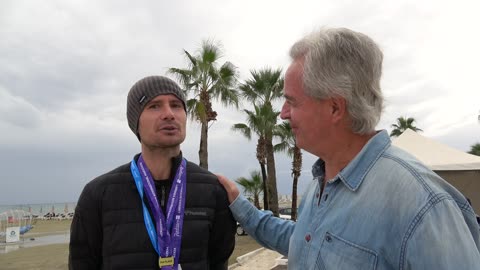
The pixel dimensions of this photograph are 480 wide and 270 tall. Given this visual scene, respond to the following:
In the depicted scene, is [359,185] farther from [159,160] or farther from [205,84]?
[205,84]

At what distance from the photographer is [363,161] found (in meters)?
1.40

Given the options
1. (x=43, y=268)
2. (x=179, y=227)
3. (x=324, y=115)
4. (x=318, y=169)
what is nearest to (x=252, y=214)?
(x=179, y=227)

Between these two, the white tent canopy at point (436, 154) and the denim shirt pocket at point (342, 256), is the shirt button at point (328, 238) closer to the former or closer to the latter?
the denim shirt pocket at point (342, 256)

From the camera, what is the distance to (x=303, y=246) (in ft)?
5.18

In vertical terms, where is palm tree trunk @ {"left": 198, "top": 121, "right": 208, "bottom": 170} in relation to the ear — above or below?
above

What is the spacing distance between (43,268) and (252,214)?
41.8 ft

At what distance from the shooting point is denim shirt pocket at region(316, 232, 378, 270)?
1.26 meters

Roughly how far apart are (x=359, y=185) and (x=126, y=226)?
1.24m

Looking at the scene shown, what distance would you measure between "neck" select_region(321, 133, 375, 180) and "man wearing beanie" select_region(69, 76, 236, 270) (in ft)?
2.96

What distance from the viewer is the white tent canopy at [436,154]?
848 cm

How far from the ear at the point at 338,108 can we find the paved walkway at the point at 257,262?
8818 millimetres

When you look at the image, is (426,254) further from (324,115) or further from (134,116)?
(134,116)

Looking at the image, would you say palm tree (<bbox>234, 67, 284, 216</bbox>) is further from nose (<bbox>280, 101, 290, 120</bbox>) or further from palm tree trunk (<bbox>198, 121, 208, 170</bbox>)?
nose (<bbox>280, 101, 290, 120</bbox>)

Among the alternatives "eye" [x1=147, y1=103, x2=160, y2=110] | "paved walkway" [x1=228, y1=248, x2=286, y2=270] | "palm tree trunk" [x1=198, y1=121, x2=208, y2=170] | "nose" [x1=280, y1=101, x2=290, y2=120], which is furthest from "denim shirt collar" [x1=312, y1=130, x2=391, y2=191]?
"palm tree trunk" [x1=198, y1=121, x2=208, y2=170]
